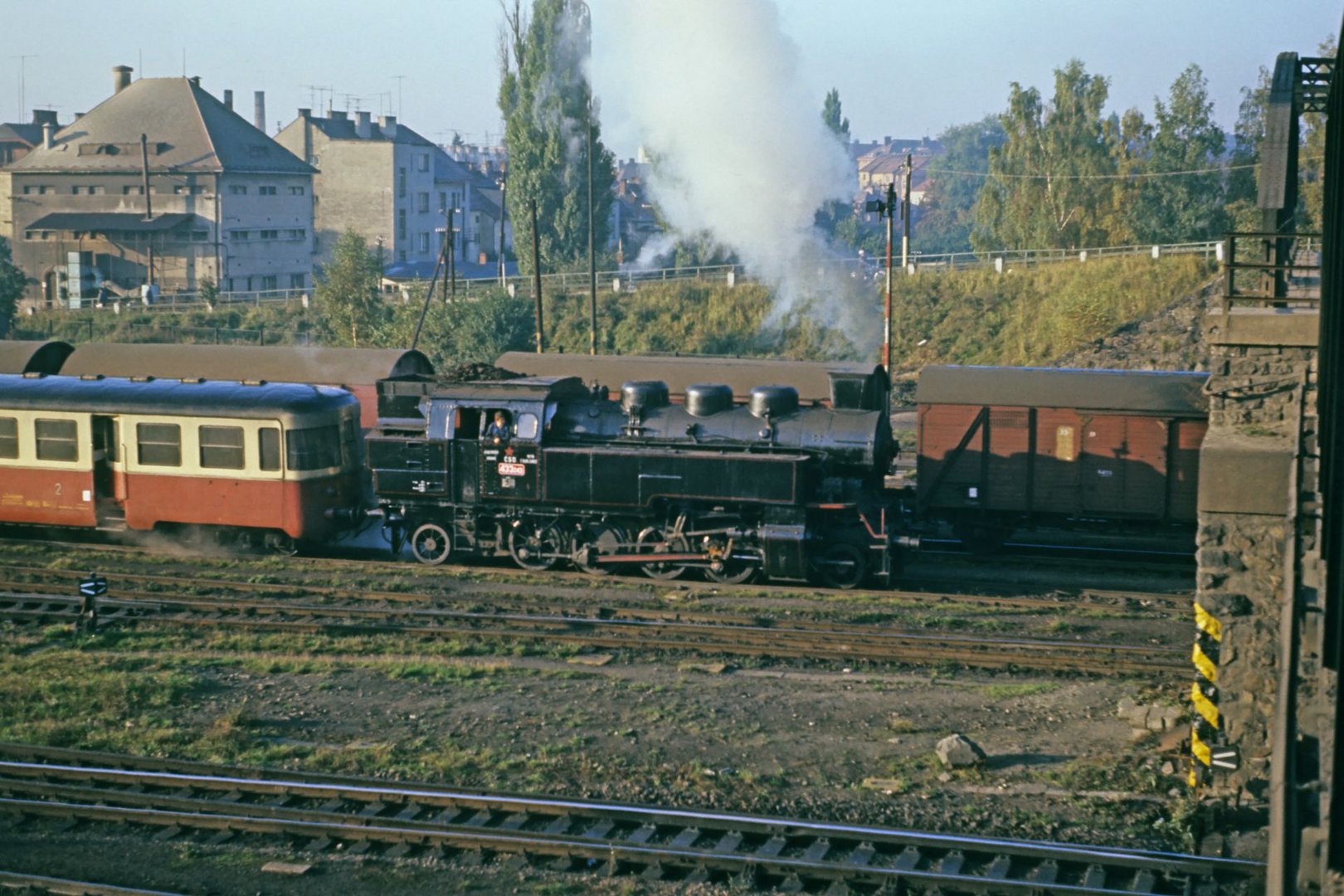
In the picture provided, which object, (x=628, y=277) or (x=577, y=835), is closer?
(x=577, y=835)

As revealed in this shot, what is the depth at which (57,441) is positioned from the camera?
2134 centimetres

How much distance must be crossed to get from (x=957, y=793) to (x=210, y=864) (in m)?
6.12

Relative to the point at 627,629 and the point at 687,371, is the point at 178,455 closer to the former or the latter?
the point at 627,629

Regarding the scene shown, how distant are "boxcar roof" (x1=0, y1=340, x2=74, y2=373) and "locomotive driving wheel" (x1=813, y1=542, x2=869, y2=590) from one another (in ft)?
57.9

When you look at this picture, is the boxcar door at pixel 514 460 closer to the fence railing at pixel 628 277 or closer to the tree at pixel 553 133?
the fence railing at pixel 628 277

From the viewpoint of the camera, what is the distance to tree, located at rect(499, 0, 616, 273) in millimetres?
54688

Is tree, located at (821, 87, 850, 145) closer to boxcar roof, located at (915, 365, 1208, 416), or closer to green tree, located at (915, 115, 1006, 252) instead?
green tree, located at (915, 115, 1006, 252)

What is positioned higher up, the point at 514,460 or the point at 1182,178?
the point at 1182,178

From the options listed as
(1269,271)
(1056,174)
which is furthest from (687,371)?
(1056,174)

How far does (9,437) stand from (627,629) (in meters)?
12.1

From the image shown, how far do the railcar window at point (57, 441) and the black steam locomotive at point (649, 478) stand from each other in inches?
205

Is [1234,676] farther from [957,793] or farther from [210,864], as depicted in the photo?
[210,864]

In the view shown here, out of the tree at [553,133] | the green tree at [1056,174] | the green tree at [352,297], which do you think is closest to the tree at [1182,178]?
the green tree at [1056,174]

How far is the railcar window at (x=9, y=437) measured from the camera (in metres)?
21.6
